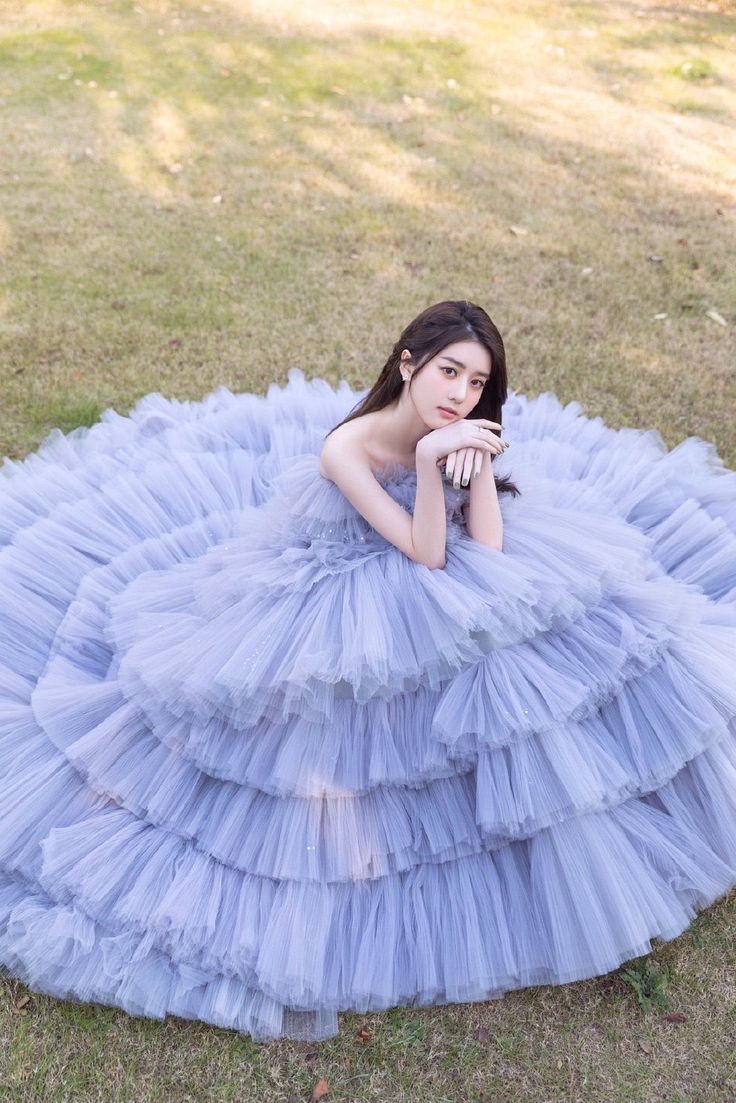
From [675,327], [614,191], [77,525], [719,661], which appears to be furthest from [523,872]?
[614,191]

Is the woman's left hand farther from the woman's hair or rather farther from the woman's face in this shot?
the woman's hair

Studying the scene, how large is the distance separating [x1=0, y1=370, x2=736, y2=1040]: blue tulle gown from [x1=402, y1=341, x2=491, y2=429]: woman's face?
274mm

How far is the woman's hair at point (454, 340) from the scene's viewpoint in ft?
9.87

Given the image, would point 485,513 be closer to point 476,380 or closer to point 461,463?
point 461,463

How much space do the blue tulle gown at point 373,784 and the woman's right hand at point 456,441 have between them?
292 mm

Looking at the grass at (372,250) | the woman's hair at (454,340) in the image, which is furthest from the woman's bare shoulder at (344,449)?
the grass at (372,250)

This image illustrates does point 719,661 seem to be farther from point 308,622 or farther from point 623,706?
point 308,622

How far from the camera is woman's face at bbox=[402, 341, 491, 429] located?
3004 millimetres

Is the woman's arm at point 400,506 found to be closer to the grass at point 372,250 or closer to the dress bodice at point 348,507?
the dress bodice at point 348,507

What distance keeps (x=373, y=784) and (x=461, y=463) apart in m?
1.03

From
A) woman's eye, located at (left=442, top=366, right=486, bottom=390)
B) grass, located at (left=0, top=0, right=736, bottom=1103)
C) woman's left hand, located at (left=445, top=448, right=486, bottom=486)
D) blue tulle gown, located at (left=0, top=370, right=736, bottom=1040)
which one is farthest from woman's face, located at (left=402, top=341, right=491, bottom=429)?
grass, located at (left=0, top=0, right=736, bottom=1103)

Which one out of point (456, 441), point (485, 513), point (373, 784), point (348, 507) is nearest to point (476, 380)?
point (456, 441)

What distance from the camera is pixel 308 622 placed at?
117 inches

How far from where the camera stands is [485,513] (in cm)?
313
